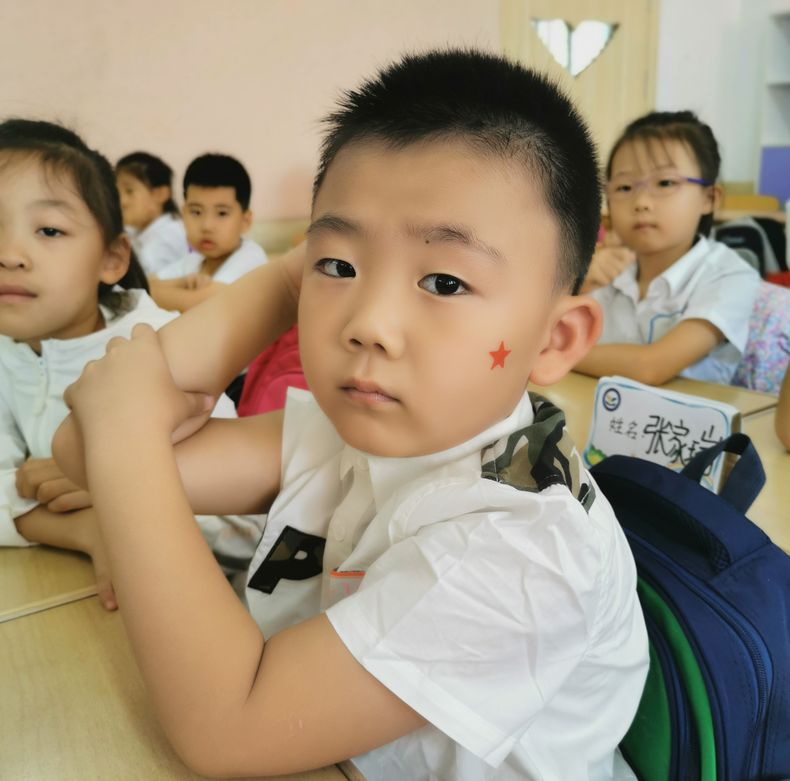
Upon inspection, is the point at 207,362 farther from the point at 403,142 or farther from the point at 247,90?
the point at 247,90

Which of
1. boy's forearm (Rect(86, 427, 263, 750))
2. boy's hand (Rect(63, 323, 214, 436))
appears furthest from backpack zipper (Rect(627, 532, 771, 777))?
boy's hand (Rect(63, 323, 214, 436))

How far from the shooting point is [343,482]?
0.76 m

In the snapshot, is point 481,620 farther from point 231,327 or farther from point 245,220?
point 245,220

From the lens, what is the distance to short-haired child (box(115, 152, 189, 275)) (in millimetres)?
3637

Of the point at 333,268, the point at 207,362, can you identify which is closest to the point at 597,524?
the point at 333,268

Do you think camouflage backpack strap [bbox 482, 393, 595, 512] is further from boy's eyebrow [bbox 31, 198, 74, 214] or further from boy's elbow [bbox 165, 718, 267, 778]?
boy's eyebrow [bbox 31, 198, 74, 214]

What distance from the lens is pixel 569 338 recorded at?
2.24ft

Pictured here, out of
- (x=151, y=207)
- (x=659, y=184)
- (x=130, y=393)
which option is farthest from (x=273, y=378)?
(x=151, y=207)

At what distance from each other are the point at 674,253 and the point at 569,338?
1574mm

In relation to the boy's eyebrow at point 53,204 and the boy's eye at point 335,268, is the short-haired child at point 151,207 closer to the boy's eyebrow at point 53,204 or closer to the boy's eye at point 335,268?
the boy's eyebrow at point 53,204

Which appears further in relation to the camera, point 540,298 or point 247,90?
point 247,90

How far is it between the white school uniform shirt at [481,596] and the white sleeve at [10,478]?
1.16 ft

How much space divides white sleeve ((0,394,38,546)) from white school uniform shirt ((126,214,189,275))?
8.63 feet

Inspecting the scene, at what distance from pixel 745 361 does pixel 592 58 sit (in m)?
4.28
